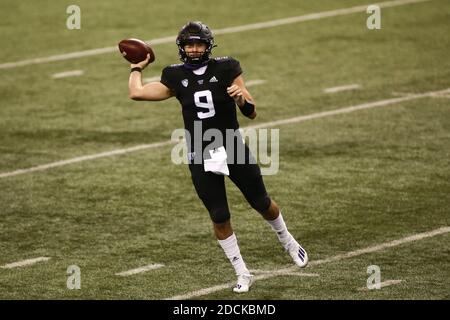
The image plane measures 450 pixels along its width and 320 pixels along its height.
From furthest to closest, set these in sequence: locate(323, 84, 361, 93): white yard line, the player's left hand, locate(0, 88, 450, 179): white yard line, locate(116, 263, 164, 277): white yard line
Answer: locate(323, 84, 361, 93): white yard line
locate(0, 88, 450, 179): white yard line
locate(116, 263, 164, 277): white yard line
the player's left hand

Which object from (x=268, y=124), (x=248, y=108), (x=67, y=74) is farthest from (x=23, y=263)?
(x=67, y=74)

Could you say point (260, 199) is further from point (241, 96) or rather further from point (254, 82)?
point (254, 82)

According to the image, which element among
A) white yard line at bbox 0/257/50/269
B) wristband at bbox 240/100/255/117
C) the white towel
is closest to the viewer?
wristband at bbox 240/100/255/117

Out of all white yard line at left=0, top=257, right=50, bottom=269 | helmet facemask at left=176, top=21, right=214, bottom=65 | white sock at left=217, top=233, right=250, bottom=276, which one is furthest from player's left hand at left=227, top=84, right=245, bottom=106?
white yard line at left=0, top=257, right=50, bottom=269

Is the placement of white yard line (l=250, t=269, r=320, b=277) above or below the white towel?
below

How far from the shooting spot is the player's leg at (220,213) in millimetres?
8961

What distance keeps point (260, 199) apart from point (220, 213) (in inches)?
14.9

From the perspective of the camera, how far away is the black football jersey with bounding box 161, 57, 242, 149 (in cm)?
895

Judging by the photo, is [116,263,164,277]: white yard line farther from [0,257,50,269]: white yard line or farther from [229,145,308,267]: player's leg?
[229,145,308,267]: player's leg

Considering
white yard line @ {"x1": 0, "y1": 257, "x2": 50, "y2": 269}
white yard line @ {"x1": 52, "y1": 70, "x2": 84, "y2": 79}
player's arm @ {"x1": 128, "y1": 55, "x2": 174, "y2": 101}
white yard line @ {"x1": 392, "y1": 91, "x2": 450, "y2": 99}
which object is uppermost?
player's arm @ {"x1": 128, "y1": 55, "x2": 174, "y2": 101}

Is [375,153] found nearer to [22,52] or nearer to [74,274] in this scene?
[74,274]

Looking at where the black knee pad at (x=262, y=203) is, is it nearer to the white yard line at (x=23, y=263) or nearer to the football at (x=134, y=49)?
the football at (x=134, y=49)

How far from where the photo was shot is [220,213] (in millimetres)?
8945

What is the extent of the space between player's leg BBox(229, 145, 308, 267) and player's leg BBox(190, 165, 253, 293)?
0.15 meters
